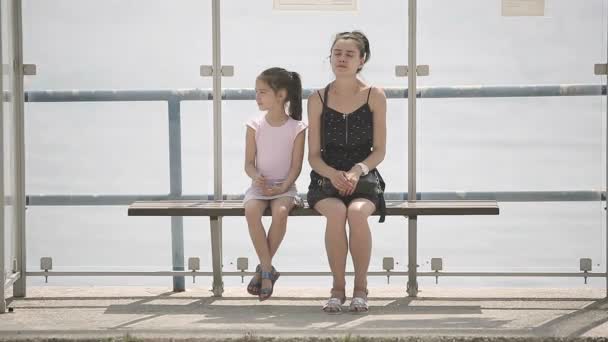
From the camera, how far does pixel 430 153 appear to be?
6301mm

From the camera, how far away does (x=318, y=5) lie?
6.22 metres

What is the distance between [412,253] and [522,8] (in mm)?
1305

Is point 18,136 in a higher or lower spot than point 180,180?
higher

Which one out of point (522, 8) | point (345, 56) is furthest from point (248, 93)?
point (522, 8)

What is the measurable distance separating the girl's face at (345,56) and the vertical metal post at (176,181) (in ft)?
3.09

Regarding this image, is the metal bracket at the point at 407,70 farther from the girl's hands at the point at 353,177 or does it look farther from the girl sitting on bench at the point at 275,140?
the girl's hands at the point at 353,177

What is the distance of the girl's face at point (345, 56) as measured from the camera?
19.2 feet

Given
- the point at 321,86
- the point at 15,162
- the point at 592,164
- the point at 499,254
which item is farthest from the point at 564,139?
the point at 15,162

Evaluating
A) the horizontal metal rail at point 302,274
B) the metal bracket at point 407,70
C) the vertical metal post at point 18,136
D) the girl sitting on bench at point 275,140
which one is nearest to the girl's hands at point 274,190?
the girl sitting on bench at point 275,140

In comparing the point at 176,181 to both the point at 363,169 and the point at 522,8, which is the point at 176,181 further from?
the point at 522,8

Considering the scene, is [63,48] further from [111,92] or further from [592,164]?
[592,164]

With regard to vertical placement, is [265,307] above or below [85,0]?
below

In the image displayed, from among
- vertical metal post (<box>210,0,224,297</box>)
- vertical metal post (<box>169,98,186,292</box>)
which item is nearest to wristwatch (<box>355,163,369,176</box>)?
vertical metal post (<box>210,0,224,297</box>)

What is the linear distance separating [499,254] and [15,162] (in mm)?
2417
